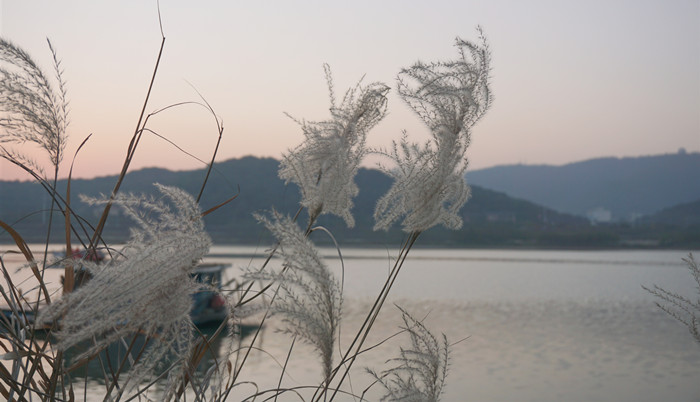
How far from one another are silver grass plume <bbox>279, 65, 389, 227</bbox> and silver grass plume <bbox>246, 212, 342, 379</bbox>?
0.20 meters

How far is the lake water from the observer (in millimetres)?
12617

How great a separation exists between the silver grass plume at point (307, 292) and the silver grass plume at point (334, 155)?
0.67ft

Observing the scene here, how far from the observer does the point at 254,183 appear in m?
61.4

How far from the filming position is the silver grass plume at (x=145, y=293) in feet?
2.71

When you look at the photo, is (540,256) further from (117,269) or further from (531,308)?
(117,269)

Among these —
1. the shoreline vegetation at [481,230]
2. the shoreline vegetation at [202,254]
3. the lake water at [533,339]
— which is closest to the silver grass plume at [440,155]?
the shoreline vegetation at [202,254]

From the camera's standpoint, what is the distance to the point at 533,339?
17.8 meters

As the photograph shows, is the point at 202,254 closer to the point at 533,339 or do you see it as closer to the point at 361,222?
the point at 533,339

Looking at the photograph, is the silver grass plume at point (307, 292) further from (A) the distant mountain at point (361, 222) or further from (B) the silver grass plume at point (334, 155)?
(A) the distant mountain at point (361, 222)

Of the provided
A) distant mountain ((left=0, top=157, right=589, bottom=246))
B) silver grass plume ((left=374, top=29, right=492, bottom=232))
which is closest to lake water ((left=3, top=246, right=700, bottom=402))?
silver grass plume ((left=374, top=29, right=492, bottom=232))

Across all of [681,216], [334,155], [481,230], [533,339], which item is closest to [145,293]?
[334,155]

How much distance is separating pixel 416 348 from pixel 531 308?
75.7 ft

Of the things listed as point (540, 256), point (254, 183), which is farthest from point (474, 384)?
point (254, 183)

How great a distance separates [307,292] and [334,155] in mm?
325
